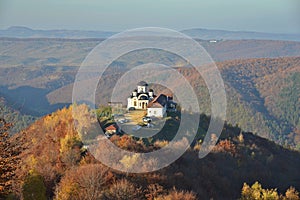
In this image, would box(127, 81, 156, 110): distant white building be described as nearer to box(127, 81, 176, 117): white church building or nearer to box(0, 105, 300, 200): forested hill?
box(127, 81, 176, 117): white church building

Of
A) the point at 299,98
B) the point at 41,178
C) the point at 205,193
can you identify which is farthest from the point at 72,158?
the point at 299,98

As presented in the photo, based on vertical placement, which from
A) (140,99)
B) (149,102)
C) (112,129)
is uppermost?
(140,99)

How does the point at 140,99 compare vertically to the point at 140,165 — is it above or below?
above

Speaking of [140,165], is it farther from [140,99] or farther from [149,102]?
[140,99]

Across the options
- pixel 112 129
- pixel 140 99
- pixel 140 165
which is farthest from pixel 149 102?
pixel 140 165

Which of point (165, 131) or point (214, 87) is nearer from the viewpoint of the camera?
point (165, 131)

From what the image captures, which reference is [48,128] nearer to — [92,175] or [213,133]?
[213,133]
